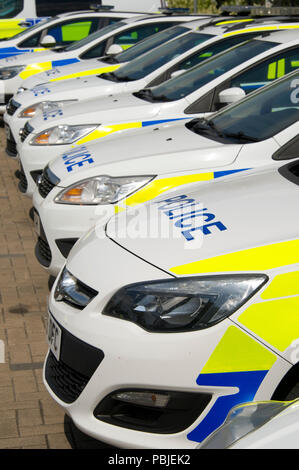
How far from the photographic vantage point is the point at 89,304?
10.2ft

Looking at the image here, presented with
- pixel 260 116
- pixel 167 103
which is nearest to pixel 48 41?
pixel 167 103

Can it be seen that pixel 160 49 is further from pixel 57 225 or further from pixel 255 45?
pixel 57 225

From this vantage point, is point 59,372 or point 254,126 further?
point 254,126

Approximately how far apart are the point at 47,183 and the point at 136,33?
6.00 meters

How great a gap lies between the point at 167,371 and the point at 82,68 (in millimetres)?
7380

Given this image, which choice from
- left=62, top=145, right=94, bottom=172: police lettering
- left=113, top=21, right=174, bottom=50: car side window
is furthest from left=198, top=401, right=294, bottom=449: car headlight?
left=113, top=21, right=174, bottom=50: car side window

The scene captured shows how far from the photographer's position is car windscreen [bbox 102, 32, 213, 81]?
26.7 ft

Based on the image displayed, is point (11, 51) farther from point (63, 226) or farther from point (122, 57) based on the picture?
point (63, 226)

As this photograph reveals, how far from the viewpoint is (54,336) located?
3318 mm

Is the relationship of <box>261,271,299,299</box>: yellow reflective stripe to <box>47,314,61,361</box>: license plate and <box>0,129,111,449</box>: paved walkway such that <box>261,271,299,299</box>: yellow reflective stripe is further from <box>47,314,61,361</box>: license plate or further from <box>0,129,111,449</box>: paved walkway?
<box>0,129,111,449</box>: paved walkway

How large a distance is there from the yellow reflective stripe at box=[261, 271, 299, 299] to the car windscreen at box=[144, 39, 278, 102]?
12.8 feet

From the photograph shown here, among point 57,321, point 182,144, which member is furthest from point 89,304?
point 182,144

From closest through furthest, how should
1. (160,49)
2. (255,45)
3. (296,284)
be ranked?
(296,284)
(255,45)
(160,49)

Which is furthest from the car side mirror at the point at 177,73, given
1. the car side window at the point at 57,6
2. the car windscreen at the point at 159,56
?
the car side window at the point at 57,6
